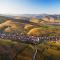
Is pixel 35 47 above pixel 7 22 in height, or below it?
below

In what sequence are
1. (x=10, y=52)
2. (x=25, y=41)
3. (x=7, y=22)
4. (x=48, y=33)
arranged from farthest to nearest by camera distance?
(x=7, y=22) < (x=48, y=33) < (x=25, y=41) < (x=10, y=52)

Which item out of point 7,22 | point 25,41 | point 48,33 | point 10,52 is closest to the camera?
point 10,52

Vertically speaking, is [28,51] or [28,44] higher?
[28,44]

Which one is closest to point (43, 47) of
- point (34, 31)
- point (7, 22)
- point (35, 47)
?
point (35, 47)

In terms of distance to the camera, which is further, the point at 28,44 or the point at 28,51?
the point at 28,44

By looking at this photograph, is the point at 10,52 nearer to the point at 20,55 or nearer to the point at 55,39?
the point at 20,55

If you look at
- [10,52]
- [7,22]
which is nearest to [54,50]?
[10,52]

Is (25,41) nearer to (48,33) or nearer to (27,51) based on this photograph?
(27,51)

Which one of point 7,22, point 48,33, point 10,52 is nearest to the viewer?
point 10,52

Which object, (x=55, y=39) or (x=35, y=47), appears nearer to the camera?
(x=35, y=47)
